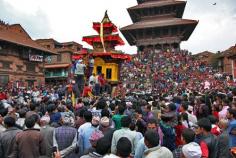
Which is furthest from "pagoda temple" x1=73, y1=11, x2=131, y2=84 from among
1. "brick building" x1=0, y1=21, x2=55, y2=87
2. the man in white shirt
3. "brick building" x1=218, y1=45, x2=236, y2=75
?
"brick building" x1=218, y1=45, x2=236, y2=75

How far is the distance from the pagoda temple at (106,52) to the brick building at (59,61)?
64.5ft

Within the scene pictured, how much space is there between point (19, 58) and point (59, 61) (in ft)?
43.3

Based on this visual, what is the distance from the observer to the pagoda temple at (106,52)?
81.0ft

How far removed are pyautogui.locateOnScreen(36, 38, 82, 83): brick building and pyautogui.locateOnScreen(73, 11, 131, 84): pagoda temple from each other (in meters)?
19.7

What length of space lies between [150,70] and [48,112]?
31.1 m

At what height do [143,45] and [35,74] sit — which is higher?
[143,45]

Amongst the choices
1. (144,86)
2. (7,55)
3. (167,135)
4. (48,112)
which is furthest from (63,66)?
(167,135)

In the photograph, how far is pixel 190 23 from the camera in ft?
158

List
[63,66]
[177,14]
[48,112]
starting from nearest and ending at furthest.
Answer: [48,112]
[63,66]
[177,14]

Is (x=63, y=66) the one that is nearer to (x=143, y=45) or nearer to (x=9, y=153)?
(x=143, y=45)

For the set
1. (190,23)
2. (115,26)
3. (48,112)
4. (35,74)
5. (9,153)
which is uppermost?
(190,23)

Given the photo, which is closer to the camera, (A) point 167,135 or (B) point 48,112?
(A) point 167,135

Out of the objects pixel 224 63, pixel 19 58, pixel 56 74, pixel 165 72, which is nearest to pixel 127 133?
pixel 165 72

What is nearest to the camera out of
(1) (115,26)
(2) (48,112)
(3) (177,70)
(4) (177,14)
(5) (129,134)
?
(5) (129,134)
